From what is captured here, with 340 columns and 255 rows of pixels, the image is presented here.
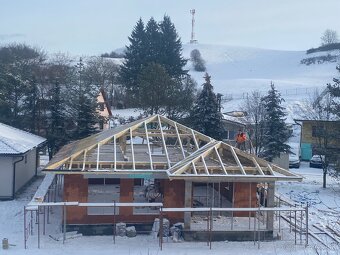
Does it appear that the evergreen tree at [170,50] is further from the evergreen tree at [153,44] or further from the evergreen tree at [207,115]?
the evergreen tree at [207,115]

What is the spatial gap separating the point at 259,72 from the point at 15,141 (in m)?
67.7

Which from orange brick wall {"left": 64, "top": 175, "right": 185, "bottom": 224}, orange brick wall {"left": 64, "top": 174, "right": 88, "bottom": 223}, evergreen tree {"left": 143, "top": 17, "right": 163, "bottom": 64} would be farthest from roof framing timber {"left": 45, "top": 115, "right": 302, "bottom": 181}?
evergreen tree {"left": 143, "top": 17, "right": 163, "bottom": 64}

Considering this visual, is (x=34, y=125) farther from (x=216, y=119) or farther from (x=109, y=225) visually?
(x=109, y=225)

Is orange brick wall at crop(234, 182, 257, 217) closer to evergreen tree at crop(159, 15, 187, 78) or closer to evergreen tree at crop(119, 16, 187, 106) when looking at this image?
evergreen tree at crop(119, 16, 187, 106)

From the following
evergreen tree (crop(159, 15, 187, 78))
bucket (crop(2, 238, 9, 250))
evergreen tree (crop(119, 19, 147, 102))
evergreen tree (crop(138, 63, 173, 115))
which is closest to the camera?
bucket (crop(2, 238, 9, 250))

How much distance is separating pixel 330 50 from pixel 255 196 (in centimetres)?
7412

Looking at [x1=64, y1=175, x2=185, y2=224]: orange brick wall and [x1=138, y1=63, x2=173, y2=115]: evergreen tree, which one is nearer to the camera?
[x1=64, y1=175, x2=185, y2=224]: orange brick wall

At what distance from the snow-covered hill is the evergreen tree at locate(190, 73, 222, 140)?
61.4 feet

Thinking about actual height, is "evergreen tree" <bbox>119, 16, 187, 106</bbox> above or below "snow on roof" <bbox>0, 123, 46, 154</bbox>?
above

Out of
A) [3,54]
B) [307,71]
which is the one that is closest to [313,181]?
[3,54]

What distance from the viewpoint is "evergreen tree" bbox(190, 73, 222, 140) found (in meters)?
36.1

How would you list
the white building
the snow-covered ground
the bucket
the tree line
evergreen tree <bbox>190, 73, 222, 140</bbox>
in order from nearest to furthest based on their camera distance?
the bucket < the white building < the tree line < evergreen tree <bbox>190, 73, 222, 140</bbox> < the snow-covered ground

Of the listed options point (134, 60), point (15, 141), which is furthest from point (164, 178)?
point (134, 60)

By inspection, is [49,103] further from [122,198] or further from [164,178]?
[164,178]
